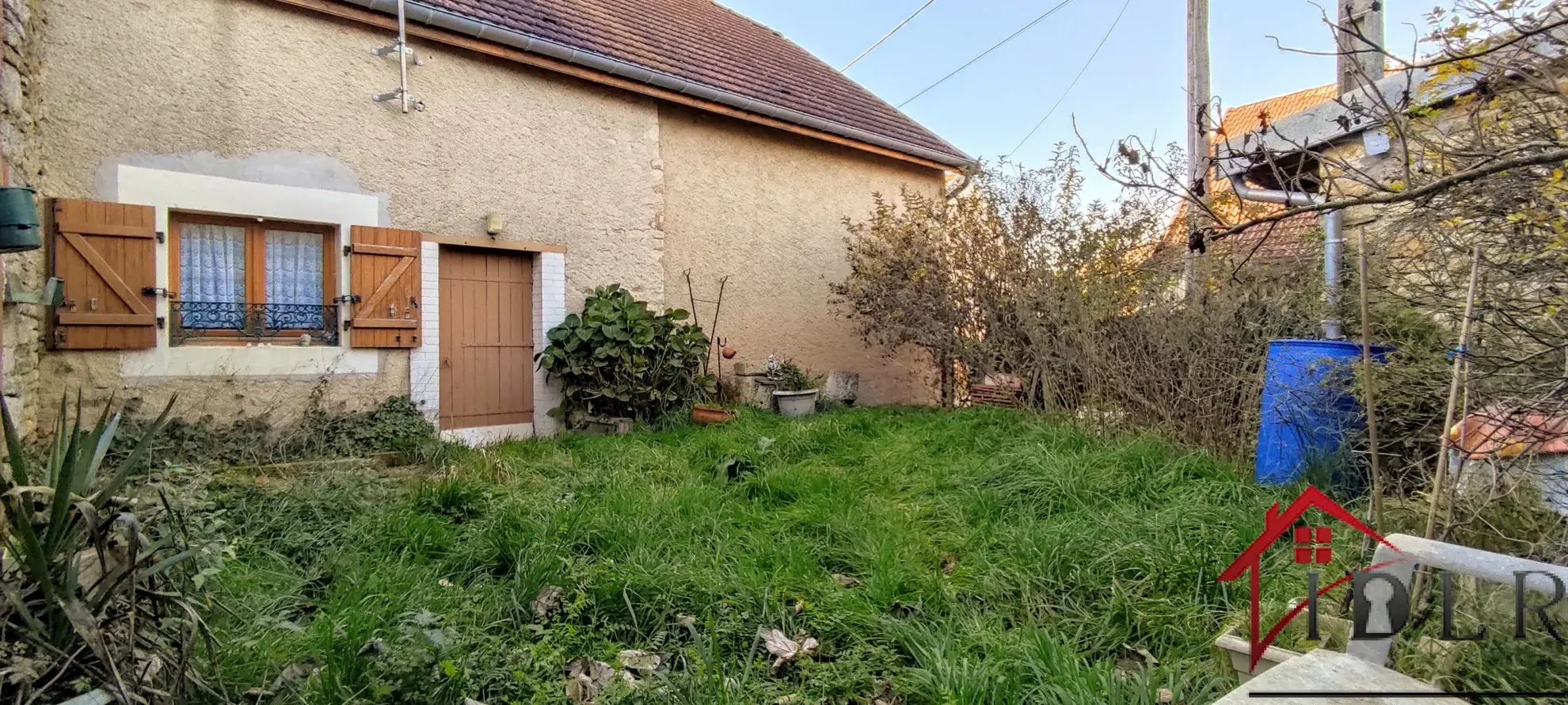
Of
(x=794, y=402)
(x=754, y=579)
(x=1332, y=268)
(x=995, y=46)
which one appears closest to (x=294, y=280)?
(x=794, y=402)

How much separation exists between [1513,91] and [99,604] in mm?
4070

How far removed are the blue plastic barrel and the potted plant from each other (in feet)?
15.2

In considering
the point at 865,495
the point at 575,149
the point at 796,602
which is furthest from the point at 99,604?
the point at 575,149

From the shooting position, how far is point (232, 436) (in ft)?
17.0

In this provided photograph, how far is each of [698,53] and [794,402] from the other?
447 cm

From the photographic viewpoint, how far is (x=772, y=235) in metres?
8.72

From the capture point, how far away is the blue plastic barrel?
11.4ft

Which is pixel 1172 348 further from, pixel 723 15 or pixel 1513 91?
pixel 723 15

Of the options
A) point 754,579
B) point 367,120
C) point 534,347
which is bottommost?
point 754,579

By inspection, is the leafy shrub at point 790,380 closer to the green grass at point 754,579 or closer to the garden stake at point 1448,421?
the green grass at point 754,579

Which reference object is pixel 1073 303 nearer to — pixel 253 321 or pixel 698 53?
pixel 698 53

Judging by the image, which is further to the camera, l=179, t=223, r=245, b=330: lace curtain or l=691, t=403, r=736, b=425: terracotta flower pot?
l=691, t=403, r=736, b=425: terracotta flower pot

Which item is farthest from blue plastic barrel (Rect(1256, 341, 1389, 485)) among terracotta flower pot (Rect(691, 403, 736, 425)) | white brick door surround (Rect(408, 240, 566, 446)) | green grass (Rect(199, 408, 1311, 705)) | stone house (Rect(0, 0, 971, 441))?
white brick door surround (Rect(408, 240, 566, 446))

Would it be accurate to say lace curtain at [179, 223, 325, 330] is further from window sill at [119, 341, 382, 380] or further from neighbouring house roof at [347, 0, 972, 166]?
neighbouring house roof at [347, 0, 972, 166]
